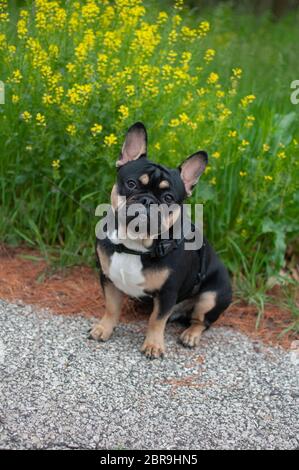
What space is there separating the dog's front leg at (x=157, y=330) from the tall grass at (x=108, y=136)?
1062 millimetres

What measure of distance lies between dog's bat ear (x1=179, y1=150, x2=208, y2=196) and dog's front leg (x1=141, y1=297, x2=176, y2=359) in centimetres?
65

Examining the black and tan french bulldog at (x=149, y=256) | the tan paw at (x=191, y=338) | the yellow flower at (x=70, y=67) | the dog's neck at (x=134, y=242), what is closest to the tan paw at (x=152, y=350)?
the black and tan french bulldog at (x=149, y=256)

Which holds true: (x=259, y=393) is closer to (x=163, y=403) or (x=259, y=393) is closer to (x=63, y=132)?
(x=163, y=403)

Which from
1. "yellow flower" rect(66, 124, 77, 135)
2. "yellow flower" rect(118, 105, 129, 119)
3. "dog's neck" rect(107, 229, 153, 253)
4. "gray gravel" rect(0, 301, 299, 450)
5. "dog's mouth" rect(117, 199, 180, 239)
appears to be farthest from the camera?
"yellow flower" rect(66, 124, 77, 135)

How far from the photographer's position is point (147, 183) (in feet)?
12.4

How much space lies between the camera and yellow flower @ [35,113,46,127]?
4.65 metres

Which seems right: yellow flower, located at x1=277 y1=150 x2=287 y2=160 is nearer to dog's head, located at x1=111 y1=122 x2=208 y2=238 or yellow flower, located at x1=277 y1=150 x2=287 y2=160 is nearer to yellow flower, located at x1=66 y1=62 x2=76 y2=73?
dog's head, located at x1=111 y1=122 x2=208 y2=238

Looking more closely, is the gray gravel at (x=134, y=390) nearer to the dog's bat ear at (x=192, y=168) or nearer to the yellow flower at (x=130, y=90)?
the dog's bat ear at (x=192, y=168)

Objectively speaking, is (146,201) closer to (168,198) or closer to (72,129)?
(168,198)

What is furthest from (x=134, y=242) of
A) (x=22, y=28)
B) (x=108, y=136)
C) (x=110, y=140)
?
(x=22, y=28)

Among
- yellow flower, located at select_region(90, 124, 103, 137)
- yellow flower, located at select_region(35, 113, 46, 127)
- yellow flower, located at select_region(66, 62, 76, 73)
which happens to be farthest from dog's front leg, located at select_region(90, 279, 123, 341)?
yellow flower, located at select_region(66, 62, 76, 73)

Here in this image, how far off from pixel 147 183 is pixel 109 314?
94cm

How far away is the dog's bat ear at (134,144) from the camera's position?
13.0 ft

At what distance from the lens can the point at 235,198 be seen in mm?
5152
